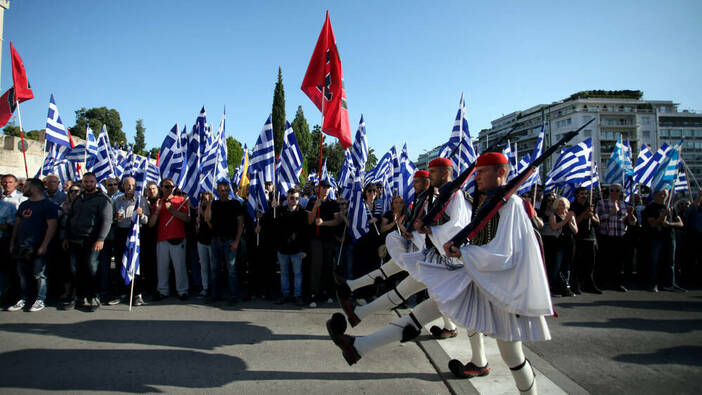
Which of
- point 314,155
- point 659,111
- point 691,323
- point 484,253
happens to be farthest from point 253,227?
point 659,111

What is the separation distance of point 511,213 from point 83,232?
258 inches

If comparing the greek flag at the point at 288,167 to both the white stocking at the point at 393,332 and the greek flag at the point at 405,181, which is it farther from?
the white stocking at the point at 393,332

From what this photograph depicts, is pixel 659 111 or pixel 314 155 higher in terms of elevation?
pixel 659 111

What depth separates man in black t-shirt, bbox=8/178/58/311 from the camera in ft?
19.8

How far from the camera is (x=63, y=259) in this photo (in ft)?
22.7

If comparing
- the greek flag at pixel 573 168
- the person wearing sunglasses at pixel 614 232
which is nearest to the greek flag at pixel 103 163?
the greek flag at pixel 573 168

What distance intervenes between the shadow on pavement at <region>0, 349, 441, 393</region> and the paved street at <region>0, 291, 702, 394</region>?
0.03 ft

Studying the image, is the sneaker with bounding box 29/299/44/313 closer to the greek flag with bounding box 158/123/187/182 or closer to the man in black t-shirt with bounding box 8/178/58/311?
the man in black t-shirt with bounding box 8/178/58/311

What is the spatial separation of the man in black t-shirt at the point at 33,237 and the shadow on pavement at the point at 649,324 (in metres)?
8.31

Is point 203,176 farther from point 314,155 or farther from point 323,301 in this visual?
point 314,155

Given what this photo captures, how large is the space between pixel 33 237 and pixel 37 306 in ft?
3.64

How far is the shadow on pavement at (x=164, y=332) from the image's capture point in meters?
4.62

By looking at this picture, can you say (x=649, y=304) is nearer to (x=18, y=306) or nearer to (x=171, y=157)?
(x=171, y=157)

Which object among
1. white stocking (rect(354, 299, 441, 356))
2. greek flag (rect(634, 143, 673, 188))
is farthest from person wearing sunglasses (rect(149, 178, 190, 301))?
greek flag (rect(634, 143, 673, 188))
